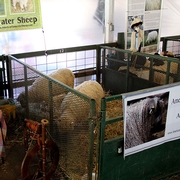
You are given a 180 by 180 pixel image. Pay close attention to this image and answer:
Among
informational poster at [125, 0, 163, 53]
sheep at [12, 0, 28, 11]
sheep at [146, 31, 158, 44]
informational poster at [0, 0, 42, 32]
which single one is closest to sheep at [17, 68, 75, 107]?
informational poster at [0, 0, 42, 32]

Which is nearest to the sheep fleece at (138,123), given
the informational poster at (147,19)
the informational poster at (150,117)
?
the informational poster at (150,117)

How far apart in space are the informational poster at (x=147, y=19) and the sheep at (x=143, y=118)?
300 cm

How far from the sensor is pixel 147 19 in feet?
18.2

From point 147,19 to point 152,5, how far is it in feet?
0.94

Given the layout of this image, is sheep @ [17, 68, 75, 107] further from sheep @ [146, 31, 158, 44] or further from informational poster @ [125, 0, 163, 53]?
sheep @ [146, 31, 158, 44]

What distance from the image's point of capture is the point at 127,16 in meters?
5.28

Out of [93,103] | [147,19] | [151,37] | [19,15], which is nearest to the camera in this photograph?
[93,103]

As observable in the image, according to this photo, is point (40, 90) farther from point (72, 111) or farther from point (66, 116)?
point (72, 111)

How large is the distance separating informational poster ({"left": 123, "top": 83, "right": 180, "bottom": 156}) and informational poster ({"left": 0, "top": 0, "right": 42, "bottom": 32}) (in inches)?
102

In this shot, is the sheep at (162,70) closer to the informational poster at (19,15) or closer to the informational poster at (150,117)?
the informational poster at (150,117)

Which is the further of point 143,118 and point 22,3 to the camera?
point 22,3

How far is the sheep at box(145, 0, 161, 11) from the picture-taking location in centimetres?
550

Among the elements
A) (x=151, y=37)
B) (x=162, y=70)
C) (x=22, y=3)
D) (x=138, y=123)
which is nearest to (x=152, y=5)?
(x=151, y=37)

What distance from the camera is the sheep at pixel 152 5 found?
18.0 feet
